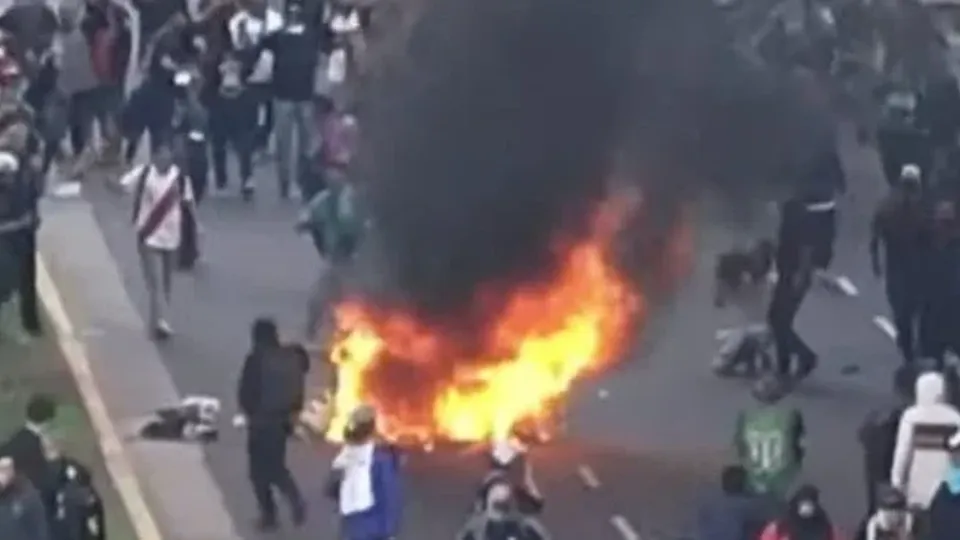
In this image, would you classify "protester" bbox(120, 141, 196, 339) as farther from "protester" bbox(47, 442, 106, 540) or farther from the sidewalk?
"protester" bbox(47, 442, 106, 540)

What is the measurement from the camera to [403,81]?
65.5ft

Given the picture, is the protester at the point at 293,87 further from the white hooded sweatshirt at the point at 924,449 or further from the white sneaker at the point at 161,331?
the white hooded sweatshirt at the point at 924,449

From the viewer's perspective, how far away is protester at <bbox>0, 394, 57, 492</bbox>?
620 inches

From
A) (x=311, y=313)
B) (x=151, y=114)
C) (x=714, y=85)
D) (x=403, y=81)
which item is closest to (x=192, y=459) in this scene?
(x=311, y=313)

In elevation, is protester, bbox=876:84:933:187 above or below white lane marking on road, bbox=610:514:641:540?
above

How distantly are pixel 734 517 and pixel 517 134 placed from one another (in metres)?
5.42

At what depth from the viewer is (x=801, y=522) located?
1475cm

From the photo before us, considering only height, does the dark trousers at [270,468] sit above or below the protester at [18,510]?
below

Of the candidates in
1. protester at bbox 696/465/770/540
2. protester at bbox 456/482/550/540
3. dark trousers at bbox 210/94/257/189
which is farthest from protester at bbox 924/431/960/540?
dark trousers at bbox 210/94/257/189

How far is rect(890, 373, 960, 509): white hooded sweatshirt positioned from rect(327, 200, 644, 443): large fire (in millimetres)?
3169

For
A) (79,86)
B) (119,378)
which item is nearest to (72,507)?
(119,378)

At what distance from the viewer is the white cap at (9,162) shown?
20.3m

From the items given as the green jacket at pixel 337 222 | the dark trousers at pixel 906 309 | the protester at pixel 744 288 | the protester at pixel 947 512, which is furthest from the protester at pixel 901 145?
the protester at pixel 947 512

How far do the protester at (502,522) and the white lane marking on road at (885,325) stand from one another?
23.7 feet
